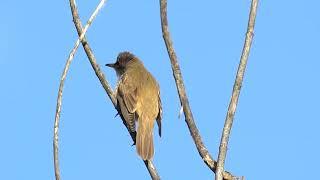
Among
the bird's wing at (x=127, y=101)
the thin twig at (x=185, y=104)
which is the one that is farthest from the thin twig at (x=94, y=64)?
the bird's wing at (x=127, y=101)

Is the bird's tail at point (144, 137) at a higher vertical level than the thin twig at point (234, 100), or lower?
lower

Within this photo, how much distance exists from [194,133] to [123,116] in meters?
3.77

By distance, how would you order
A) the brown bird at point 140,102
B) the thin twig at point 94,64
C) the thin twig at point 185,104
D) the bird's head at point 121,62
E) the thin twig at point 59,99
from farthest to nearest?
the bird's head at point 121,62 < the brown bird at point 140,102 < the thin twig at point 94,64 < the thin twig at point 185,104 < the thin twig at point 59,99

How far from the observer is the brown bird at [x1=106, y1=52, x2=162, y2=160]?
761 centimetres

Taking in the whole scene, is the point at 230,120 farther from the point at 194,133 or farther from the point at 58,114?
the point at 58,114

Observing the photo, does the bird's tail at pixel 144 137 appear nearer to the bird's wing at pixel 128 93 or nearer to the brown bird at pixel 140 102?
the brown bird at pixel 140 102

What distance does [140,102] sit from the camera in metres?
8.24

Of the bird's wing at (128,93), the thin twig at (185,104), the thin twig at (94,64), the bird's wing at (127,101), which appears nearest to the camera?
the thin twig at (185,104)

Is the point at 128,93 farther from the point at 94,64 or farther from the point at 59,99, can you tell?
the point at 59,99

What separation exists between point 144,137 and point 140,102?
806mm

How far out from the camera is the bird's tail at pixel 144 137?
6852 millimetres

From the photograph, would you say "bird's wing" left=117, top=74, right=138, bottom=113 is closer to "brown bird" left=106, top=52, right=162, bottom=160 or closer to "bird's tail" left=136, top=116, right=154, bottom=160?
"brown bird" left=106, top=52, right=162, bottom=160

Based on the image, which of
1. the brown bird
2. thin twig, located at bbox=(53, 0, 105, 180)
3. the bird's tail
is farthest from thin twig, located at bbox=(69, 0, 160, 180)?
the brown bird

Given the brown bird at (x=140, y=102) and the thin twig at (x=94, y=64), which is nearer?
the thin twig at (x=94, y=64)
